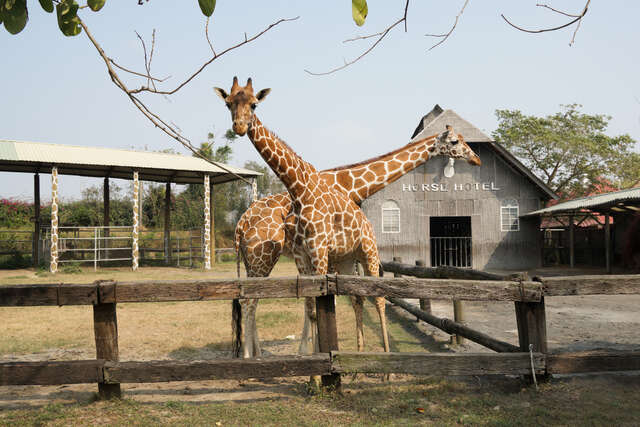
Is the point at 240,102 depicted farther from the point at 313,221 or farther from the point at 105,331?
the point at 105,331

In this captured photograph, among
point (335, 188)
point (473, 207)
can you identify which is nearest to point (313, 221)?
point (335, 188)

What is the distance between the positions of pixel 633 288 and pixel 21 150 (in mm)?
19112

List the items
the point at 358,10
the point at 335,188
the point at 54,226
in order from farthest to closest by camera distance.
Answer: the point at 54,226 < the point at 335,188 < the point at 358,10

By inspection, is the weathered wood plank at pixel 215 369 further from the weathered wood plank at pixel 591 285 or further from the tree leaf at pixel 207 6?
the tree leaf at pixel 207 6

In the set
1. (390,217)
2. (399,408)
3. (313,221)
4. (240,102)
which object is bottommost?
(399,408)

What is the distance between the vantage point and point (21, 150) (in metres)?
17.0

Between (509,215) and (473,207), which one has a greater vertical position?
(473,207)

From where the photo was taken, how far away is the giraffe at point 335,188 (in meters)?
5.34

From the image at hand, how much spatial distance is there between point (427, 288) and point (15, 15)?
336 cm

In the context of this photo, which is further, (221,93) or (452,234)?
(452,234)

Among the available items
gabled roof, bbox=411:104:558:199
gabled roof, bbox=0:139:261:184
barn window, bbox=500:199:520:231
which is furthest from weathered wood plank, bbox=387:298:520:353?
barn window, bbox=500:199:520:231

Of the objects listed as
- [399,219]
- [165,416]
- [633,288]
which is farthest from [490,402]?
[399,219]

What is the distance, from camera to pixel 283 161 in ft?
15.3

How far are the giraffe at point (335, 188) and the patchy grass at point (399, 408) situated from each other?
1.26 meters
